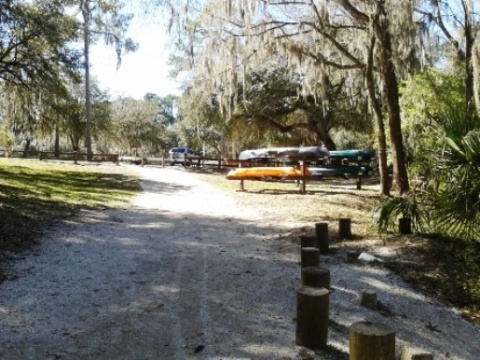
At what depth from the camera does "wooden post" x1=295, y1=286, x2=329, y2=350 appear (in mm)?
3912

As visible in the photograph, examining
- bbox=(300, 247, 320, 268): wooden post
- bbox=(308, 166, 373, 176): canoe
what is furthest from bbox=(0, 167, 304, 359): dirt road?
bbox=(308, 166, 373, 176): canoe

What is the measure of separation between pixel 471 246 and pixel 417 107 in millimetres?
9480

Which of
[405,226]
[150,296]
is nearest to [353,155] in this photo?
[405,226]

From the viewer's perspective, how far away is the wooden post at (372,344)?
311 cm

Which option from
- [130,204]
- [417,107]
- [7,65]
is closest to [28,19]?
[7,65]

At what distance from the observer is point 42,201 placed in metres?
11.3

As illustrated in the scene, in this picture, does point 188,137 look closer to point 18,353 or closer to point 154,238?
point 154,238

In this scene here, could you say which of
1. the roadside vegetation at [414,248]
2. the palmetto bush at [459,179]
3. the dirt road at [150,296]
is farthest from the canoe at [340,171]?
the palmetto bush at [459,179]

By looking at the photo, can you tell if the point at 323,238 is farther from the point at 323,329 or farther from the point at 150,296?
the point at 323,329

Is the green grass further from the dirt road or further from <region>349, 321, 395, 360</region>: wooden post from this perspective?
<region>349, 321, 395, 360</region>: wooden post

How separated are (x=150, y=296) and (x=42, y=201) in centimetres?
730

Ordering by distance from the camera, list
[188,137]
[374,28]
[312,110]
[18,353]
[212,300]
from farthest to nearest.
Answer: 1. [188,137]
2. [312,110]
3. [374,28]
4. [212,300]
5. [18,353]

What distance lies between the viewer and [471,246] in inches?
272

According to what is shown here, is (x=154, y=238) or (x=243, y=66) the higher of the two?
(x=243, y=66)
